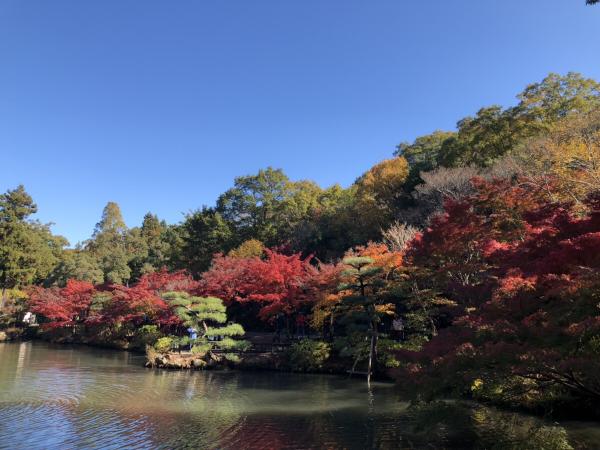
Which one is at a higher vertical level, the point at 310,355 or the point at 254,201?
the point at 254,201

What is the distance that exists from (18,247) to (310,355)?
104 ft

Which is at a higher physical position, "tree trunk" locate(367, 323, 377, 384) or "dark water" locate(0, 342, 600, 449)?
"tree trunk" locate(367, 323, 377, 384)

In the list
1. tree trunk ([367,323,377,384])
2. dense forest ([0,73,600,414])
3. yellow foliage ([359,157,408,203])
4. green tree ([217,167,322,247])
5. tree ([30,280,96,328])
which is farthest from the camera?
green tree ([217,167,322,247])

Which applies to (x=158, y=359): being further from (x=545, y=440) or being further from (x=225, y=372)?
(x=545, y=440)

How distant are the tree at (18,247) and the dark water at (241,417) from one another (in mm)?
24096

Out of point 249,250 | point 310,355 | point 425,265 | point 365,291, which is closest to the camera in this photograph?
point 425,265

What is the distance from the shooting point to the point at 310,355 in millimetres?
17562

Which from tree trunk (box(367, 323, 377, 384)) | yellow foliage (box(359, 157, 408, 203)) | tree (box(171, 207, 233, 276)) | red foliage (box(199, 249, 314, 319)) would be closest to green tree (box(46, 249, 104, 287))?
tree (box(171, 207, 233, 276))

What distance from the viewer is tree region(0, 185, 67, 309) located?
35.8 meters

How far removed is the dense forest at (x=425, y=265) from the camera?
6.89 m

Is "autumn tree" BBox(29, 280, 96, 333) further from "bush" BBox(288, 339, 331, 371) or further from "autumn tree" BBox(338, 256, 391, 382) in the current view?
"autumn tree" BBox(338, 256, 391, 382)

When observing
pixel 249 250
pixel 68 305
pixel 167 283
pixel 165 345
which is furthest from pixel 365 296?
pixel 68 305

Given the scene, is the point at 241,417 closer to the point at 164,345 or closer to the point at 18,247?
the point at 164,345

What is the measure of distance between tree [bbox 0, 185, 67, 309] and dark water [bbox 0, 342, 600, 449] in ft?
79.1
